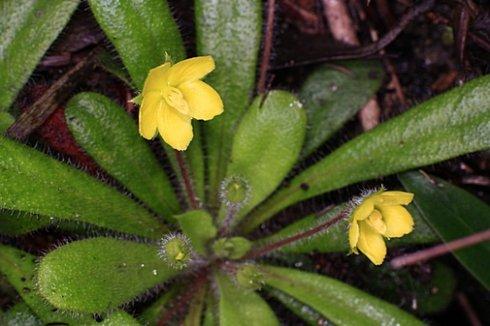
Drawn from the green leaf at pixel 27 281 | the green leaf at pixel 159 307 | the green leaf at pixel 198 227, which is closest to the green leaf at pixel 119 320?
the green leaf at pixel 27 281

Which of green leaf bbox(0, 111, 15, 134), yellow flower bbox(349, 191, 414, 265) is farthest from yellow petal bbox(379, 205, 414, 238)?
green leaf bbox(0, 111, 15, 134)

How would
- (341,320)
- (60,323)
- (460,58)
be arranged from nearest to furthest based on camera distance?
(60,323) < (341,320) < (460,58)

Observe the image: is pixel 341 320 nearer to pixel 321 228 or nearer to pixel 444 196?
pixel 321 228

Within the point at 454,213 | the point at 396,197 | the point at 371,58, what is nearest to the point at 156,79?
the point at 396,197

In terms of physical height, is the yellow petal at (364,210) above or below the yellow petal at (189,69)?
below

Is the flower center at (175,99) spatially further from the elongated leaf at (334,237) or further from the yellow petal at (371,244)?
the elongated leaf at (334,237)

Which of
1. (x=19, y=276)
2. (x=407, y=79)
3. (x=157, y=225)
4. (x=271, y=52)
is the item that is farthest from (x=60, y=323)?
(x=407, y=79)
